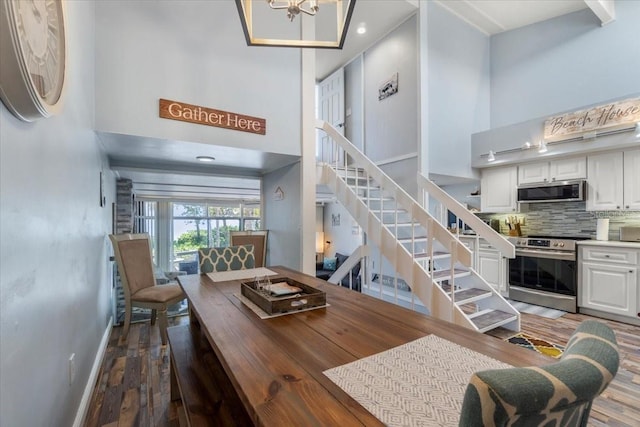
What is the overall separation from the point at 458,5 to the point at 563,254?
398 centimetres

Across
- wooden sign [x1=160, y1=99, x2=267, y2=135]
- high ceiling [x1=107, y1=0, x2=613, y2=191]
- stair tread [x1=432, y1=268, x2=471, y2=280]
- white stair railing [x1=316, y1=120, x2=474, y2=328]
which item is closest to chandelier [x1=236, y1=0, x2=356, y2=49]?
high ceiling [x1=107, y1=0, x2=613, y2=191]

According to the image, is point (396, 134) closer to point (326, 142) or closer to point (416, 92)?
point (416, 92)

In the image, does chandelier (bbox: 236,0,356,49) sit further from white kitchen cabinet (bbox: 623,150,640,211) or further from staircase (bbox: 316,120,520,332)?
white kitchen cabinet (bbox: 623,150,640,211)

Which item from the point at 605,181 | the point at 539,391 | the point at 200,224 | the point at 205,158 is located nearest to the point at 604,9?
the point at 605,181

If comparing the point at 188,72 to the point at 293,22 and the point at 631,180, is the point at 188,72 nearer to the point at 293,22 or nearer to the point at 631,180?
the point at 293,22

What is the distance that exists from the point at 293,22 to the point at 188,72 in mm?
1430

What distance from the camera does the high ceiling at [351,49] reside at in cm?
293

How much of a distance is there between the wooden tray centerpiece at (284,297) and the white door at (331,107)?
439 cm

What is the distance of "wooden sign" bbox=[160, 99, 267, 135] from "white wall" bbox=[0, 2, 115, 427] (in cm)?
54

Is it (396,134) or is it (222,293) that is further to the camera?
(396,134)

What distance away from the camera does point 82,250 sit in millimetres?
1909

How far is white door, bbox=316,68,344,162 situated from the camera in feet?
19.1

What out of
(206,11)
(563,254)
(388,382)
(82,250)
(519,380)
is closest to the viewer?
(519,380)

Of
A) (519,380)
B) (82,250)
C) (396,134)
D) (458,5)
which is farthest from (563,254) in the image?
(82,250)
